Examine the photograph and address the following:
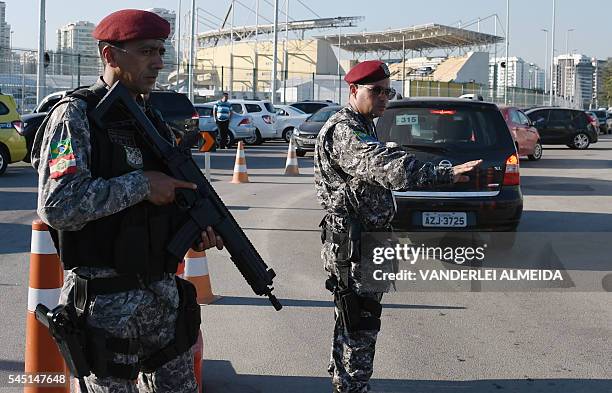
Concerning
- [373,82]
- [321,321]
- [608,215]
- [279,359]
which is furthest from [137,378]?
[608,215]

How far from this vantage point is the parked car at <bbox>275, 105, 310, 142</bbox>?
30.8 meters

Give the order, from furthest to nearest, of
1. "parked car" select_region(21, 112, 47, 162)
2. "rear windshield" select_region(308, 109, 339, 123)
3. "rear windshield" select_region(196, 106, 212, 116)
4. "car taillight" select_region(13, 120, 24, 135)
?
"rear windshield" select_region(196, 106, 212, 116)
"rear windshield" select_region(308, 109, 339, 123)
"parked car" select_region(21, 112, 47, 162)
"car taillight" select_region(13, 120, 24, 135)

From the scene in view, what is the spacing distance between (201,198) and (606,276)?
6421mm

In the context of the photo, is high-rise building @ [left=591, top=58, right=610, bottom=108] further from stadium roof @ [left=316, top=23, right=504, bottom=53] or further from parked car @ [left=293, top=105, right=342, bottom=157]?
parked car @ [left=293, top=105, right=342, bottom=157]

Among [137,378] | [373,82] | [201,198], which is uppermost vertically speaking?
[373,82]

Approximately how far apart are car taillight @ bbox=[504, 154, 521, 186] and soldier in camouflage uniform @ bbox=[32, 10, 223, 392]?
20.6 ft

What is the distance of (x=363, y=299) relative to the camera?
4.26m

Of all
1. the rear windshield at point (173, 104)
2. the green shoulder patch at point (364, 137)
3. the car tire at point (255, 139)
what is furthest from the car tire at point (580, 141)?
the green shoulder patch at point (364, 137)

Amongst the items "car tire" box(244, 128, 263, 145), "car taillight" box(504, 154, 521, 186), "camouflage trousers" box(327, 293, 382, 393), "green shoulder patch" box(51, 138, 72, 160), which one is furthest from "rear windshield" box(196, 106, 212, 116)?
"green shoulder patch" box(51, 138, 72, 160)

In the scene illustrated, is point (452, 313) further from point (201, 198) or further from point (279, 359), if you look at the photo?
point (201, 198)

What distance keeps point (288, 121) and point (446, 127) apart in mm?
22494

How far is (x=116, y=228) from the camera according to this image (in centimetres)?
287

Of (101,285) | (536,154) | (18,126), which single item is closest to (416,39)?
(536,154)

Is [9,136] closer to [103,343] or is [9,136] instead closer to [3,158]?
[3,158]
